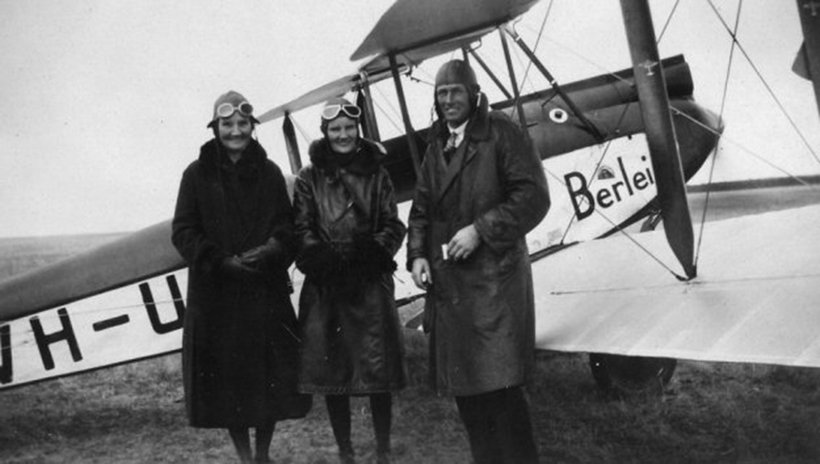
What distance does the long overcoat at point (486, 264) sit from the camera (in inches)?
89.6

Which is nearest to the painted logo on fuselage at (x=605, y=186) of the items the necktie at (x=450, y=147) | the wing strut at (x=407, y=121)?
the wing strut at (x=407, y=121)

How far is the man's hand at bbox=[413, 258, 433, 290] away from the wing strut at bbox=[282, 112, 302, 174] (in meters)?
3.42

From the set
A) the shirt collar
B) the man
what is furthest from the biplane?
the shirt collar

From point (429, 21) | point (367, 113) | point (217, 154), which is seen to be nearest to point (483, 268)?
point (217, 154)

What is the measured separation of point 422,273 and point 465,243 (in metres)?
0.25

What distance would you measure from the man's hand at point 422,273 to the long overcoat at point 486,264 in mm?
25

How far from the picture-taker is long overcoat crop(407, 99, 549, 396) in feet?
7.47

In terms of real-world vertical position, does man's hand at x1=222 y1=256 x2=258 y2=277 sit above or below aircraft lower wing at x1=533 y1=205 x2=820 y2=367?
above

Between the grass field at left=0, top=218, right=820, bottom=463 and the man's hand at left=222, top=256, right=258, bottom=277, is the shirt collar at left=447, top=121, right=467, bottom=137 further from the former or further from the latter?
the grass field at left=0, top=218, right=820, bottom=463

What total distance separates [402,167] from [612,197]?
1817 mm

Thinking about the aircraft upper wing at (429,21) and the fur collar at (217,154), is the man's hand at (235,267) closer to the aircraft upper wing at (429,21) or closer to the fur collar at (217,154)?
the fur collar at (217,154)

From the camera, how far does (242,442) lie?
2.84m

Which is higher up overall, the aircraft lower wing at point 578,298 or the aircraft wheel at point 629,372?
the aircraft lower wing at point 578,298

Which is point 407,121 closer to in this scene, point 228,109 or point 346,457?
point 228,109
